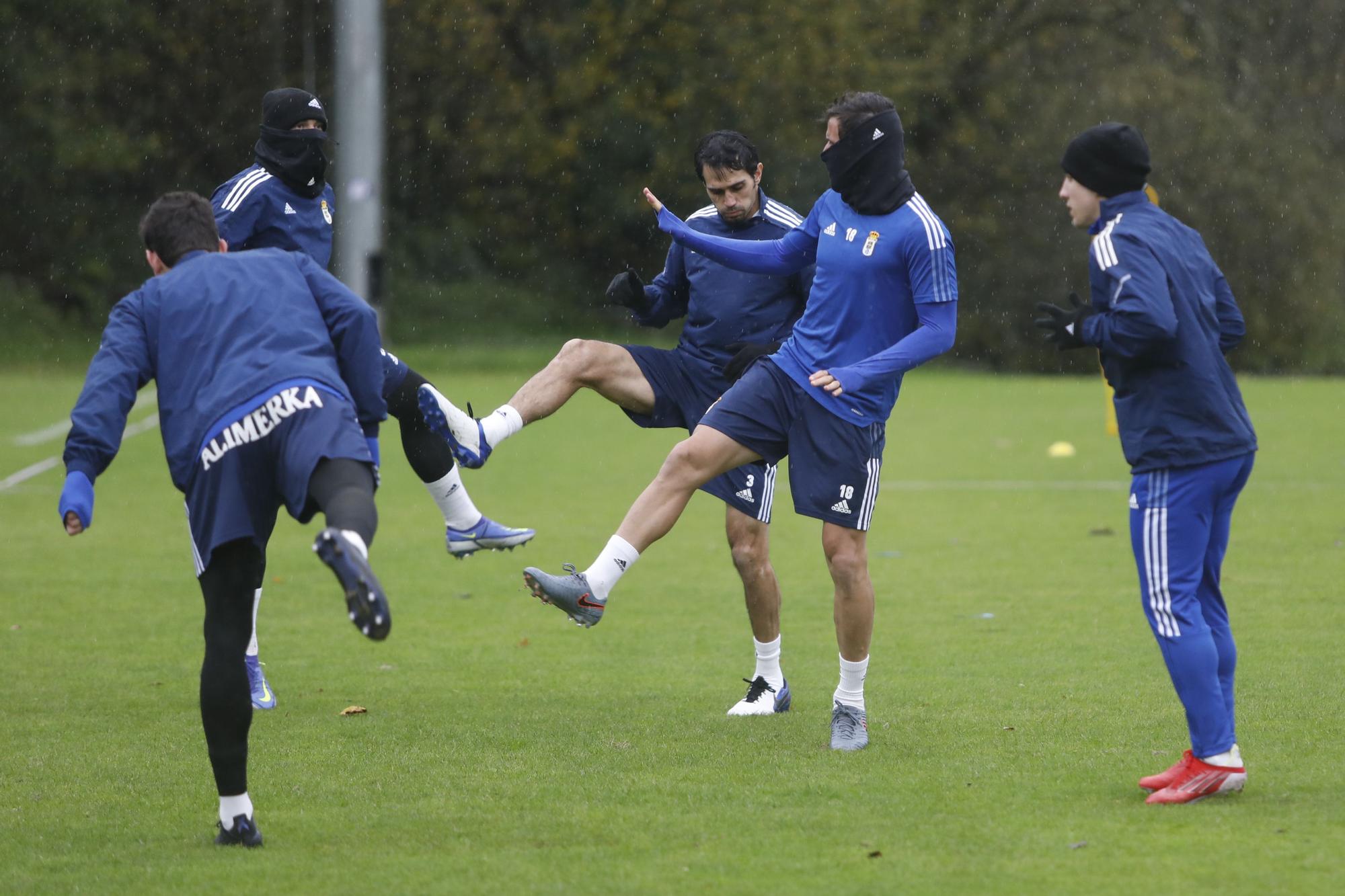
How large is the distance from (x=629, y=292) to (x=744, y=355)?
620 mm

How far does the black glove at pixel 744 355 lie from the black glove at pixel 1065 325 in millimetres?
1908

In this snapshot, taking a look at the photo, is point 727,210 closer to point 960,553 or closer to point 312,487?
point 312,487

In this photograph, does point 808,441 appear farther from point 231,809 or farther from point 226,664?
point 231,809

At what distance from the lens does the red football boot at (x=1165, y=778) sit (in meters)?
5.43

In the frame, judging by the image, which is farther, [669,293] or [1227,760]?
[669,293]

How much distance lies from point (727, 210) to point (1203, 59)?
3174 centimetres

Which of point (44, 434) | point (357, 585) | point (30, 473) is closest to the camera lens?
point (357, 585)

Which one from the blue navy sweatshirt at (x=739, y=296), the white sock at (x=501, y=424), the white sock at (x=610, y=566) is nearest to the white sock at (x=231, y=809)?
the white sock at (x=610, y=566)

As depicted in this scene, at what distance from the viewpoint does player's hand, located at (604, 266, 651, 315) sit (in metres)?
7.33

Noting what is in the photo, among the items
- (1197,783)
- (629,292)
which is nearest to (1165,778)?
(1197,783)

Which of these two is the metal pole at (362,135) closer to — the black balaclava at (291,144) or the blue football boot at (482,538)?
the black balaclava at (291,144)

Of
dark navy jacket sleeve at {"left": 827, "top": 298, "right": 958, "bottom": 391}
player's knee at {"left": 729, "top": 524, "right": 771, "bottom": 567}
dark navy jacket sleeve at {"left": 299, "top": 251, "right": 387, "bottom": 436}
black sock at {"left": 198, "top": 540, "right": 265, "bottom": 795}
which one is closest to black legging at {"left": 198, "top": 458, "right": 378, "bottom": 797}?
black sock at {"left": 198, "top": 540, "right": 265, "bottom": 795}

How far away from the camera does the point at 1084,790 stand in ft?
18.5

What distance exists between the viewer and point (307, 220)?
6980 mm
